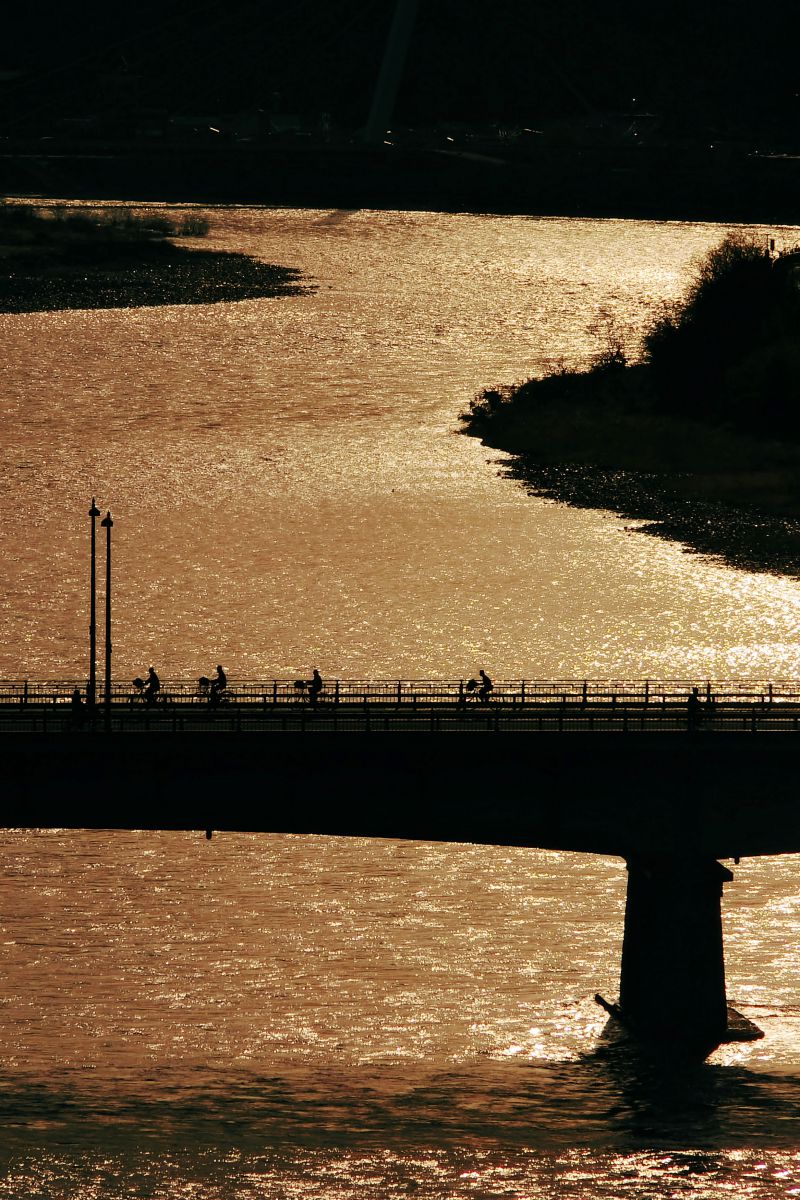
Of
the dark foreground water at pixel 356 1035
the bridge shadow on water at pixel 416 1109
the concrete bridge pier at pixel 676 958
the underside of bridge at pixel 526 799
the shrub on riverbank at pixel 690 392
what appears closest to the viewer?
the dark foreground water at pixel 356 1035

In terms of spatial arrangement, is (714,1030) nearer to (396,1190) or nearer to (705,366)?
(396,1190)

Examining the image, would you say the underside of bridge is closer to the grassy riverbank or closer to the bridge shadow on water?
the bridge shadow on water

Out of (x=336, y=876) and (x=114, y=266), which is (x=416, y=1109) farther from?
(x=114, y=266)

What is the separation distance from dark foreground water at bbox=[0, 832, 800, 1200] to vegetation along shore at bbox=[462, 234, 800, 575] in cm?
3328

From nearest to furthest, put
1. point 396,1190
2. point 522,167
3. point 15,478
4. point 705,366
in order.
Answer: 1. point 396,1190
2. point 15,478
3. point 705,366
4. point 522,167

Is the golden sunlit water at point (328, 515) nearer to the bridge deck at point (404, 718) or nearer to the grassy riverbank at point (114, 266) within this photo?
the grassy riverbank at point (114, 266)

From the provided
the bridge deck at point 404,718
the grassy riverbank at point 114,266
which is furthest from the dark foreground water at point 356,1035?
the grassy riverbank at point 114,266

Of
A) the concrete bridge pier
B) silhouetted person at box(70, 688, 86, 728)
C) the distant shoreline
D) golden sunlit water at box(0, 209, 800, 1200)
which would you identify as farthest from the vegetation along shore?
the distant shoreline

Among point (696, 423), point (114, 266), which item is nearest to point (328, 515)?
point (696, 423)

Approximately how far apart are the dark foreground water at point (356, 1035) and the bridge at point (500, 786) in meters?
1.52

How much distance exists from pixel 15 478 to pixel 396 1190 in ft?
186

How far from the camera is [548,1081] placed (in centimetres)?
3369

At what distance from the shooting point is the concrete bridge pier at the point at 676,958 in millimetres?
36031

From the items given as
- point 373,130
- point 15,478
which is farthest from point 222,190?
point 15,478
